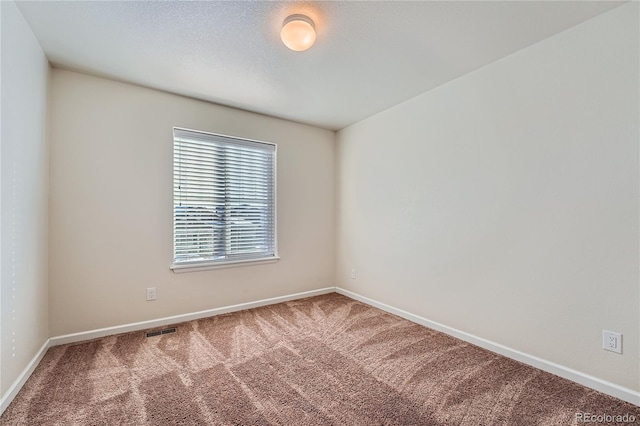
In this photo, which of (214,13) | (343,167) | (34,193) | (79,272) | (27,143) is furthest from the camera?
(343,167)

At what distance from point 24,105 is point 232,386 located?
239cm

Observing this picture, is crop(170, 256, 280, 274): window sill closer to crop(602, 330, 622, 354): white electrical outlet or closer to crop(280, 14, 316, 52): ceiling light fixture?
crop(280, 14, 316, 52): ceiling light fixture

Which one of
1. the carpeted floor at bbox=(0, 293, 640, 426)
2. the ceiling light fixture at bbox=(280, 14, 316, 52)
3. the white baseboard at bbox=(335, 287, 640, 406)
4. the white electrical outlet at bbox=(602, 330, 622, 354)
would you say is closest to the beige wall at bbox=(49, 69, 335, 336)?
the carpeted floor at bbox=(0, 293, 640, 426)

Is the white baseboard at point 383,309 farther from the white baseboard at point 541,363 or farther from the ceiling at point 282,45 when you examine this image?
the ceiling at point 282,45

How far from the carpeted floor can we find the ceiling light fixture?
91.7 inches

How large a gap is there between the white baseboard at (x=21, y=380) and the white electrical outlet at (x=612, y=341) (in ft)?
12.1

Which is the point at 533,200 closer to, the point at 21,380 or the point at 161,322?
the point at 161,322

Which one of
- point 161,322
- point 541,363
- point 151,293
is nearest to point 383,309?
point 541,363

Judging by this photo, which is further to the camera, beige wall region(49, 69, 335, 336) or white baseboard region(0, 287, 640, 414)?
beige wall region(49, 69, 335, 336)

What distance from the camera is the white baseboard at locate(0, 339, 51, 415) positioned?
165cm

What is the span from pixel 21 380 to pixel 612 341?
12.6 feet

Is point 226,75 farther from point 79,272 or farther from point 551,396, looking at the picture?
point 551,396

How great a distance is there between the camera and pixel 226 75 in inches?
103

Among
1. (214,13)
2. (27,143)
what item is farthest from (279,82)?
(27,143)
